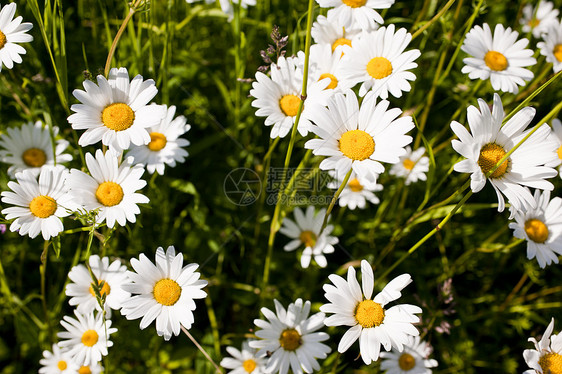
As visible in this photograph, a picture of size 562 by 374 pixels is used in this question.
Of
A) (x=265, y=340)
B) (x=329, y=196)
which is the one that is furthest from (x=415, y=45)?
(x=265, y=340)

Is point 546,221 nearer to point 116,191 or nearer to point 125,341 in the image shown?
point 116,191

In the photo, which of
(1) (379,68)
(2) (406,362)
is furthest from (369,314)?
(1) (379,68)

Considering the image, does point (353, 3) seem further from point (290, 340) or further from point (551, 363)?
point (551, 363)

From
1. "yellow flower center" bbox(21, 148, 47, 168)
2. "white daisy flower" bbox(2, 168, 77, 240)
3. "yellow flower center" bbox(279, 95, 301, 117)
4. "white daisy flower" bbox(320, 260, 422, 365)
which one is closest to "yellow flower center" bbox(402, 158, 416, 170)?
"yellow flower center" bbox(279, 95, 301, 117)

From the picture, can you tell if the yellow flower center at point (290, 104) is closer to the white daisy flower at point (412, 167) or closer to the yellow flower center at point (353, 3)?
the yellow flower center at point (353, 3)

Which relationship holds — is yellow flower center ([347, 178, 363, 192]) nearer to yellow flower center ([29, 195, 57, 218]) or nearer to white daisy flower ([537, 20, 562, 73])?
white daisy flower ([537, 20, 562, 73])

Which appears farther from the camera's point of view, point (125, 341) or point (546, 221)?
point (125, 341)
